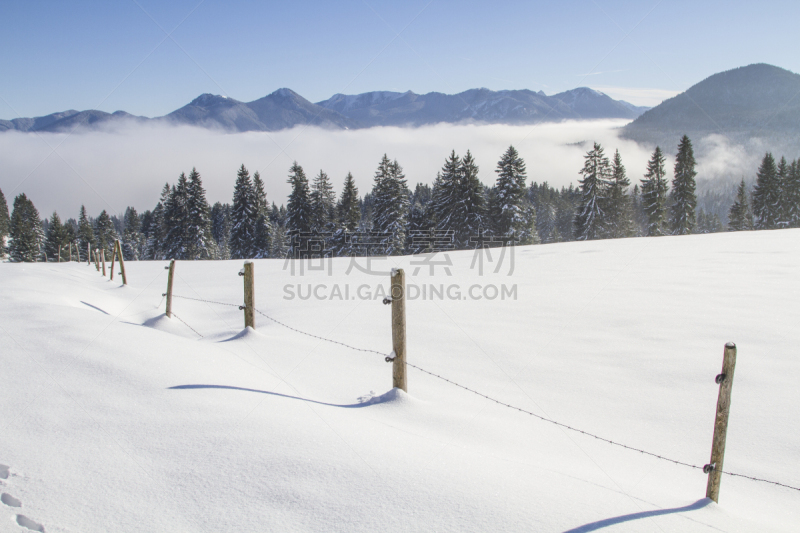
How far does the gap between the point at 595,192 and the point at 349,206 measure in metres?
26.6

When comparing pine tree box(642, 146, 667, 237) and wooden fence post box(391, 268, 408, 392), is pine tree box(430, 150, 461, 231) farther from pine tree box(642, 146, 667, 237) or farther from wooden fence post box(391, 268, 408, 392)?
wooden fence post box(391, 268, 408, 392)

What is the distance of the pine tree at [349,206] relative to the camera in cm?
4369

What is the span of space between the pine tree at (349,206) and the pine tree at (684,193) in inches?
1444

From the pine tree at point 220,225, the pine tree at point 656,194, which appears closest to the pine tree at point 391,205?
the pine tree at point 656,194

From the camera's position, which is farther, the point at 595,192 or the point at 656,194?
the point at 656,194

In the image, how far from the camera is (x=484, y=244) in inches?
1565

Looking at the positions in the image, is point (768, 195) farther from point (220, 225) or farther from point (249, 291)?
point (220, 225)

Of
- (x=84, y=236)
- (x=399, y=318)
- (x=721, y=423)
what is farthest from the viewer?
(x=84, y=236)

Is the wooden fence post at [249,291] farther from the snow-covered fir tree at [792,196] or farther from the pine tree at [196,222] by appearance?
the snow-covered fir tree at [792,196]

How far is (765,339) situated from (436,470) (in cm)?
648

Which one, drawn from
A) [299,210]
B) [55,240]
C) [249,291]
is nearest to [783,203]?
[299,210]

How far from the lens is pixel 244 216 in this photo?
47.1m

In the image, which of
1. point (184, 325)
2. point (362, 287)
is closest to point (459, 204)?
point (362, 287)

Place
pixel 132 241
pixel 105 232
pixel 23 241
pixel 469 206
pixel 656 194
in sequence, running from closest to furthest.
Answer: pixel 469 206, pixel 656 194, pixel 23 241, pixel 105 232, pixel 132 241
